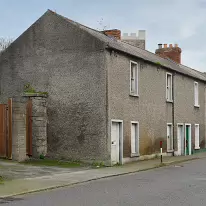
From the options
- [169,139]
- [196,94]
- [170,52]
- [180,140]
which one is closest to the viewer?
[169,139]

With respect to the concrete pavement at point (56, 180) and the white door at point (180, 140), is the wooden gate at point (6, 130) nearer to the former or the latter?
the concrete pavement at point (56, 180)

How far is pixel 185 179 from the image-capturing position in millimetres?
16016

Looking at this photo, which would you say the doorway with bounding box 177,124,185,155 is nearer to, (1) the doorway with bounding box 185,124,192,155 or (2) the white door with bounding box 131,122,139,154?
(1) the doorway with bounding box 185,124,192,155

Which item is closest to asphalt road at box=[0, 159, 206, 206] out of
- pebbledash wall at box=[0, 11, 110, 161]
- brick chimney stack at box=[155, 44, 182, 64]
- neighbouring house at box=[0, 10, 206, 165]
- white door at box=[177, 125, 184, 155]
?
pebbledash wall at box=[0, 11, 110, 161]

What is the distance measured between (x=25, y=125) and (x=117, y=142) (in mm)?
4595

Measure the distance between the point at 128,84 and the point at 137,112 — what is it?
1.87 m

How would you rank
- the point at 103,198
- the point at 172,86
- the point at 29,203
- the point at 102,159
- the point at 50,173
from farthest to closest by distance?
1. the point at 172,86
2. the point at 102,159
3. the point at 50,173
4. the point at 103,198
5. the point at 29,203

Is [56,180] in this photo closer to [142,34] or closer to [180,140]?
[180,140]

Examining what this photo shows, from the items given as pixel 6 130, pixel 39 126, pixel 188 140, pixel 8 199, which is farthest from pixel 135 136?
pixel 8 199

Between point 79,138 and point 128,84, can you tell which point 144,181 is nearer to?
point 79,138

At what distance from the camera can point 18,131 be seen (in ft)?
66.8

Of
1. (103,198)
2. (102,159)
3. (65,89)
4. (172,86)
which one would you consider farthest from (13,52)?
(103,198)

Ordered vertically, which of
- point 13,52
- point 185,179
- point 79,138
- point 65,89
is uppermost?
point 13,52

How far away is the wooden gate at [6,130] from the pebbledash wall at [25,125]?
0.15 m
